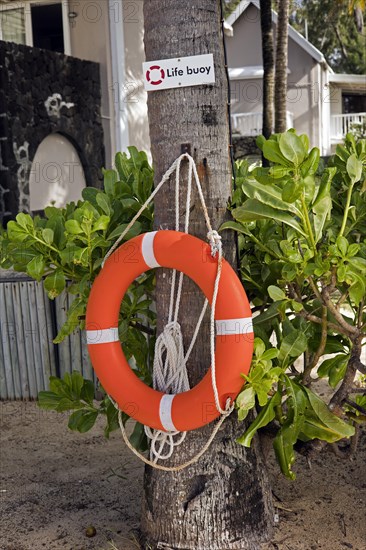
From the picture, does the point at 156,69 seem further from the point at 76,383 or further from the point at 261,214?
the point at 76,383

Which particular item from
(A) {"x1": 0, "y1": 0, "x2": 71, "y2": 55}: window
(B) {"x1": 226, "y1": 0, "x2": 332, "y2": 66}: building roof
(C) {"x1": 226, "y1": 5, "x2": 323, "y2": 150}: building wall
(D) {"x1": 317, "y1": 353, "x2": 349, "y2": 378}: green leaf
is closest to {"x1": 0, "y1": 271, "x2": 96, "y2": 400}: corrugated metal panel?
(D) {"x1": 317, "y1": 353, "x2": 349, "y2": 378}: green leaf

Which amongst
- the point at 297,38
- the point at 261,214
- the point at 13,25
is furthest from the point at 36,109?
the point at 297,38

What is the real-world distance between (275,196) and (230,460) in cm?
100

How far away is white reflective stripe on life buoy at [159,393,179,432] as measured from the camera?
8.18 feet

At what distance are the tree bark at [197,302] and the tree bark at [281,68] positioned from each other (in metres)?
8.85

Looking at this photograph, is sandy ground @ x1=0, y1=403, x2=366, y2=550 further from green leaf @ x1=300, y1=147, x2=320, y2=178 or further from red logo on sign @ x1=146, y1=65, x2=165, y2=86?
red logo on sign @ x1=146, y1=65, x2=165, y2=86

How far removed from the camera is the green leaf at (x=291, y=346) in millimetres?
2561

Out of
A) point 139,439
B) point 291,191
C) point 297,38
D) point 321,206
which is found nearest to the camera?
point 291,191

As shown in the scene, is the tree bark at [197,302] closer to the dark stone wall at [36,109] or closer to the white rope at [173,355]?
the white rope at [173,355]

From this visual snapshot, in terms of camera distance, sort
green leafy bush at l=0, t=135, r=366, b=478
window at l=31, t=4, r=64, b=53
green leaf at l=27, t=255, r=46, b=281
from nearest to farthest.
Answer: green leafy bush at l=0, t=135, r=366, b=478
green leaf at l=27, t=255, r=46, b=281
window at l=31, t=4, r=64, b=53

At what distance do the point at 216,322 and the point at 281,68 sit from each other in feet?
32.7

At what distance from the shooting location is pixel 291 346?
8.41 ft

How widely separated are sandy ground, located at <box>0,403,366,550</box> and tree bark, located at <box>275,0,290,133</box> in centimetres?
808

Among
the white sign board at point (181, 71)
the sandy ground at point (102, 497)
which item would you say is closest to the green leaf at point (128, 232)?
the white sign board at point (181, 71)
